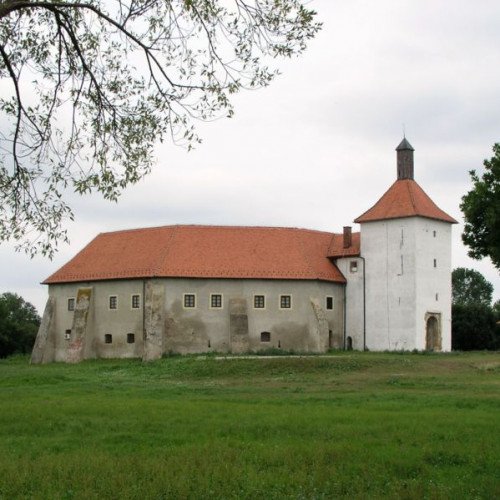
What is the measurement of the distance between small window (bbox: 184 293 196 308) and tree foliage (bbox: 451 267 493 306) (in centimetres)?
7260

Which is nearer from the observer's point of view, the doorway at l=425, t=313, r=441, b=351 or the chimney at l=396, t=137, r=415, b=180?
the doorway at l=425, t=313, r=441, b=351

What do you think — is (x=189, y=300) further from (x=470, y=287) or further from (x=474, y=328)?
(x=470, y=287)

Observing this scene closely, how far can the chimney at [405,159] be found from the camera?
181 feet

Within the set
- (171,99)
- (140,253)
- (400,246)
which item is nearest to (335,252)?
(400,246)

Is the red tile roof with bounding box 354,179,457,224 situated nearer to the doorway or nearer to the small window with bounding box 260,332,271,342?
the doorway

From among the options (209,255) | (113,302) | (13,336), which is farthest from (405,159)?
(13,336)

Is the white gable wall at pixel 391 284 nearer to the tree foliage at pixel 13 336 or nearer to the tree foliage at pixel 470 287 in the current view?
the tree foliage at pixel 13 336

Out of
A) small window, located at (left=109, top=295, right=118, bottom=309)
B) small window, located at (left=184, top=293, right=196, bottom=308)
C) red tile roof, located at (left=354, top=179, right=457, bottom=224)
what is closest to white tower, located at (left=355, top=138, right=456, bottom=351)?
red tile roof, located at (left=354, top=179, right=457, bottom=224)

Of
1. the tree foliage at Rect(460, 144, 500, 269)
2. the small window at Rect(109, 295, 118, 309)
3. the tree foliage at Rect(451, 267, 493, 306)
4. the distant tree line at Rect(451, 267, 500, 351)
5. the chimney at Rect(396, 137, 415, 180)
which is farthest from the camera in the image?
the tree foliage at Rect(451, 267, 493, 306)

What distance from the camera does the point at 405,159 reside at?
182ft

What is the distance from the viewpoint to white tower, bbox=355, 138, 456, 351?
5091cm

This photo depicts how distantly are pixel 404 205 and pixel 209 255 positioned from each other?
12.6 meters

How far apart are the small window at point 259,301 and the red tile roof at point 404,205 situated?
7996 mm

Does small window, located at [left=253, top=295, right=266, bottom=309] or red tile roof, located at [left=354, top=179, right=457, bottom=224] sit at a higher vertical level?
red tile roof, located at [left=354, top=179, right=457, bottom=224]
